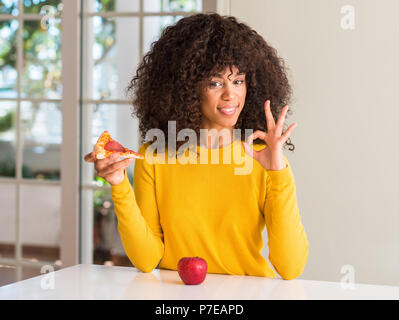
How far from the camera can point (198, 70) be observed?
147 centimetres

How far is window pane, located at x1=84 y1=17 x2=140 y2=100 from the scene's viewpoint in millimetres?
2598

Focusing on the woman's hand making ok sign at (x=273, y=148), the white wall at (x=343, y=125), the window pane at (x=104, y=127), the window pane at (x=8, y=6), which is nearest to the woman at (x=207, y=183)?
the woman's hand making ok sign at (x=273, y=148)

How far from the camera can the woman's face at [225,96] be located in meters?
1.42

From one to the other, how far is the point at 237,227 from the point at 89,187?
1.30 m

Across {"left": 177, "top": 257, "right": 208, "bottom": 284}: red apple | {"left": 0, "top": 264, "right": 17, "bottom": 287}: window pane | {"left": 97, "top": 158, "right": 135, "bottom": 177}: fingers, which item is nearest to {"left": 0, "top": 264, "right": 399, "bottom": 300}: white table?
{"left": 177, "top": 257, "right": 208, "bottom": 284}: red apple

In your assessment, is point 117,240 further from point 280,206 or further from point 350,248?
point 280,206

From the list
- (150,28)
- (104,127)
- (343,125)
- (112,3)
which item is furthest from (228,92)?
(112,3)

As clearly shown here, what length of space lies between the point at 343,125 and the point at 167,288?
3.96ft

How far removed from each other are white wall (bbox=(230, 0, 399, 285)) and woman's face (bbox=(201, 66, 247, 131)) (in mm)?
760

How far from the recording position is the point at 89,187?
2.59 metres

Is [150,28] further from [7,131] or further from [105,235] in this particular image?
[7,131]

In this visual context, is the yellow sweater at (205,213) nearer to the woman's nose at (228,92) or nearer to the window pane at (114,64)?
the woman's nose at (228,92)

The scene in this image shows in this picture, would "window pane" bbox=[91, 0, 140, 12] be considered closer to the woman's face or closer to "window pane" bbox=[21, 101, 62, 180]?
the woman's face
